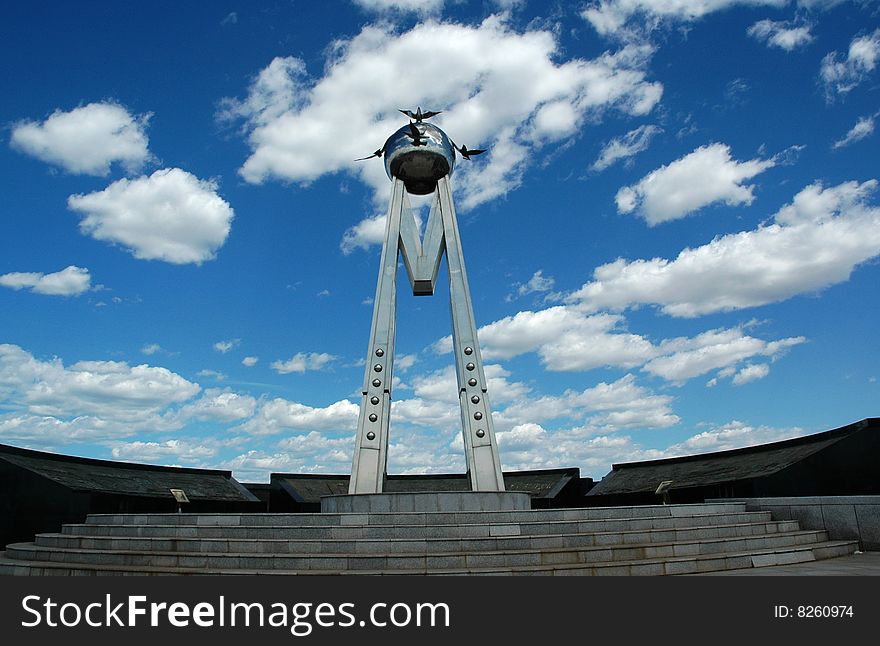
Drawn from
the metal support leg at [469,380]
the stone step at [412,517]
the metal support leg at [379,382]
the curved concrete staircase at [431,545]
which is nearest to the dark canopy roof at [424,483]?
the metal support leg at [469,380]

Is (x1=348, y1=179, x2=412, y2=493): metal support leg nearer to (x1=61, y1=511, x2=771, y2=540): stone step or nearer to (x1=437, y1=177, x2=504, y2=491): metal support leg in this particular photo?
(x1=437, y1=177, x2=504, y2=491): metal support leg

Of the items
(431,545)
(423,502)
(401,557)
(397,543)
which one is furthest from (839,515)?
(401,557)

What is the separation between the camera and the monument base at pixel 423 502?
15.6 meters

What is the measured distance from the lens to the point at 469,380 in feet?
65.9

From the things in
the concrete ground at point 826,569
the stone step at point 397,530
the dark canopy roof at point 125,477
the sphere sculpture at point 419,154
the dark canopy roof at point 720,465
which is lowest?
the concrete ground at point 826,569

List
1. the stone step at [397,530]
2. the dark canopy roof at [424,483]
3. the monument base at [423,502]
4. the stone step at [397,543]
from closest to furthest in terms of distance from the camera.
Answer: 1. the stone step at [397,543]
2. the stone step at [397,530]
3. the monument base at [423,502]
4. the dark canopy roof at [424,483]

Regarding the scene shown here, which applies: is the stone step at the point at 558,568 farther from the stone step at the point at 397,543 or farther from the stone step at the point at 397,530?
the stone step at the point at 397,530

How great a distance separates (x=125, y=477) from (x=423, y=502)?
16.2 meters

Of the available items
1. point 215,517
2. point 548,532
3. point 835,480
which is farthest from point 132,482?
point 835,480

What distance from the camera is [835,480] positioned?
2022 centimetres

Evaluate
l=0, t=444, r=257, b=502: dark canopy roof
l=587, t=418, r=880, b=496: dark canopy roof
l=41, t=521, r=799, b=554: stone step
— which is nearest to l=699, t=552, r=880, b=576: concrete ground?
l=41, t=521, r=799, b=554: stone step

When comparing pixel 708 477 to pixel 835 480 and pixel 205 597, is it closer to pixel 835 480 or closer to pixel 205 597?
pixel 835 480

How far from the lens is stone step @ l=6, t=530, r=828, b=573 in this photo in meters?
10.4

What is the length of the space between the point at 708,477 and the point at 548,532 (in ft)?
50.6
